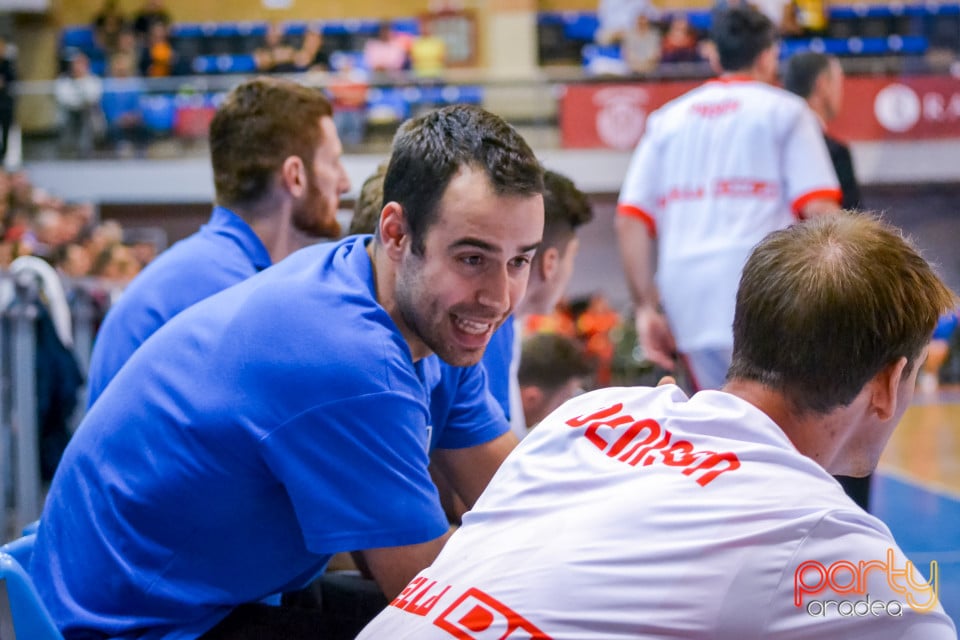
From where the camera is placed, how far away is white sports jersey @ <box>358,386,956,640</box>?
112cm

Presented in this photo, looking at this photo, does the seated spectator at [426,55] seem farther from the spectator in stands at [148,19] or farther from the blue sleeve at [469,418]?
the blue sleeve at [469,418]

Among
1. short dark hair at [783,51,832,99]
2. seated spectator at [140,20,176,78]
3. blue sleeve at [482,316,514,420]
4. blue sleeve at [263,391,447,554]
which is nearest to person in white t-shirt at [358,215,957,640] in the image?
blue sleeve at [263,391,447,554]

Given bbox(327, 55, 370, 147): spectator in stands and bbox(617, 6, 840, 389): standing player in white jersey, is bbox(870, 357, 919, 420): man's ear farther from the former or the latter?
bbox(327, 55, 370, 147): spectator in stands

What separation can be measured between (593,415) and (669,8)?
59.9 ft

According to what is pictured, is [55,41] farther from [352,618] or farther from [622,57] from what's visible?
[352,618]

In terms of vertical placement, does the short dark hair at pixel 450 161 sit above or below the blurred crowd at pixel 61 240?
above

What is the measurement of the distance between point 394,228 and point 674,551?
0.83 metres

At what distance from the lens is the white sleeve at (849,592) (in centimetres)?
112

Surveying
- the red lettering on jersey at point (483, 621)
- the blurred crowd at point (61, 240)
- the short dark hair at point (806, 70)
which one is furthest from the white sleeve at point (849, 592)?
the blurred crowd at point (61, 240)

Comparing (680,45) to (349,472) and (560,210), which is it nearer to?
(560,210)

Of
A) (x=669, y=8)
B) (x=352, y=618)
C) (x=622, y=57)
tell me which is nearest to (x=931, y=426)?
(x=622, y=57)

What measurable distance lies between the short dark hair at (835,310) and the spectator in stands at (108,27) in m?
16.7

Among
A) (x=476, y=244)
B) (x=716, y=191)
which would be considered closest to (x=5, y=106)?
(x=716, y=191)

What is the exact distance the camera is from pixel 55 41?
60.7 ft
